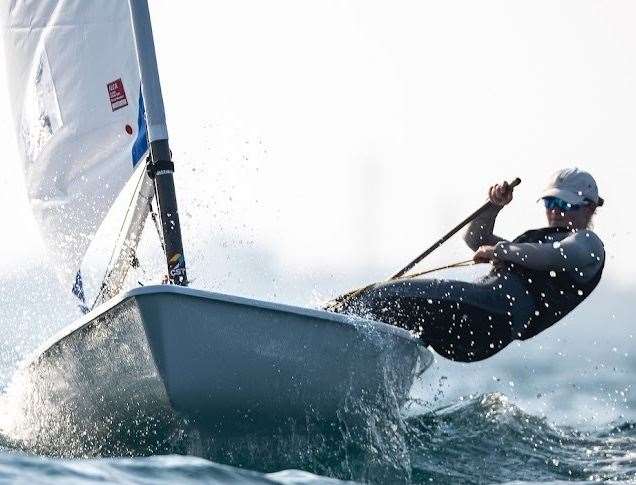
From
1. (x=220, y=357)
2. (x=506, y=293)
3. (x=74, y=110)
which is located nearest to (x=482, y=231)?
(x=506, y=293)

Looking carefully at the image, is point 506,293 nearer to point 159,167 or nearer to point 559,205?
point 559,205

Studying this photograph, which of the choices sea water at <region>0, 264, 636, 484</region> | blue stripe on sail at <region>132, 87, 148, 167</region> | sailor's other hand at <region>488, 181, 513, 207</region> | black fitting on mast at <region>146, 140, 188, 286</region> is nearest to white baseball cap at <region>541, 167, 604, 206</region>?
sailor's other hand at <region>488, 181, 513, 207</region>

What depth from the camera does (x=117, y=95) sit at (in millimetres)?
5723

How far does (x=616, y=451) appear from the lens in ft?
16.7

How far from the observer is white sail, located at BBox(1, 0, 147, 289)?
5715 mm

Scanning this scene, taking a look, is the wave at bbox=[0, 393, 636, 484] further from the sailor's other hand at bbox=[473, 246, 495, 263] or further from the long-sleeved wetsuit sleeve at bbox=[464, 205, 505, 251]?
the long-sleeved wetsuit sleeve at bbox=[464, 205, 505, 251]

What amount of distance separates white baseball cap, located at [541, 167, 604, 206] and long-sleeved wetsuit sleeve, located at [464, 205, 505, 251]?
32cm

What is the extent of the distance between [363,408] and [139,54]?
195cm

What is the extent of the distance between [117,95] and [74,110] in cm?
29

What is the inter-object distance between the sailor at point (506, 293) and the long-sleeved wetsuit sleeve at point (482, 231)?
33cm

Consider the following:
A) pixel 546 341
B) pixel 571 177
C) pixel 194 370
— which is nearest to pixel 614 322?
pixel 546 341

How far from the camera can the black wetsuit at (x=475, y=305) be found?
5.06 meters

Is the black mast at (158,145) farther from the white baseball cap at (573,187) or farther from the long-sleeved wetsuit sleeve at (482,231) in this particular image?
the white baseball cap at (573,187)

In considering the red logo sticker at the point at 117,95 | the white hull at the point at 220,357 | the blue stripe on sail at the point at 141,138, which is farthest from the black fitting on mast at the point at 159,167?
the white hull at the point at 220,357
